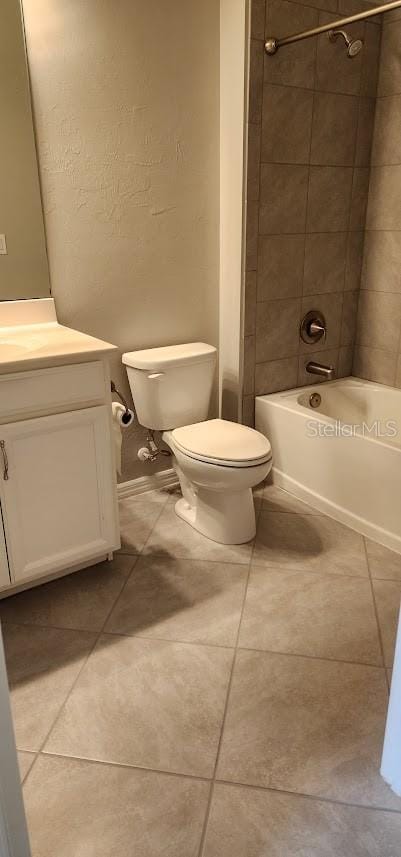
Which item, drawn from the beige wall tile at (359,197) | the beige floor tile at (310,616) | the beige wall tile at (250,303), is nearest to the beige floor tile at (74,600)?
the beige floor tile at (310,616)

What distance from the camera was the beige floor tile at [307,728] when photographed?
131 centimetres

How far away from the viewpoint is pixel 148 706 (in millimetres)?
1515

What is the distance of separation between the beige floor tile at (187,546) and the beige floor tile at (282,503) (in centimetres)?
33

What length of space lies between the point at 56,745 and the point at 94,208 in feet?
5.87

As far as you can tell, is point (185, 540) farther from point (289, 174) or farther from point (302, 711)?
point (289, 174)

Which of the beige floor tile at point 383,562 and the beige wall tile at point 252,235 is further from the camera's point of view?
the beige wall tile at point 252,235

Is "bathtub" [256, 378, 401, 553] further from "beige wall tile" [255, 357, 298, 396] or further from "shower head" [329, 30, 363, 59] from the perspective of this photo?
"shower head" [329, 30, 363, 59]

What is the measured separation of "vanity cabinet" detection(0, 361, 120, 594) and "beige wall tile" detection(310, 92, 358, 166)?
1.52 m

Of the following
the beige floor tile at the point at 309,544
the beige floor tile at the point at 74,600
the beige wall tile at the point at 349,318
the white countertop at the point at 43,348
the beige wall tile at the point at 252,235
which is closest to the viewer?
the white countertop at the point at 43,348

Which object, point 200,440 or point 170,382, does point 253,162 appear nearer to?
point 170,382

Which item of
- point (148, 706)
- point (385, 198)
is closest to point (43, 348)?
point (148, 706)

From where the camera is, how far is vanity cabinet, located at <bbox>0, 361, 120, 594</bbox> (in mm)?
1683

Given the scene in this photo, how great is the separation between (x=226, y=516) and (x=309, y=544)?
0.35 metres

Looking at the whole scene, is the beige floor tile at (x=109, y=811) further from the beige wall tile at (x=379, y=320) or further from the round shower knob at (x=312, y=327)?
the beige wall tile at (x=379, y=320)
